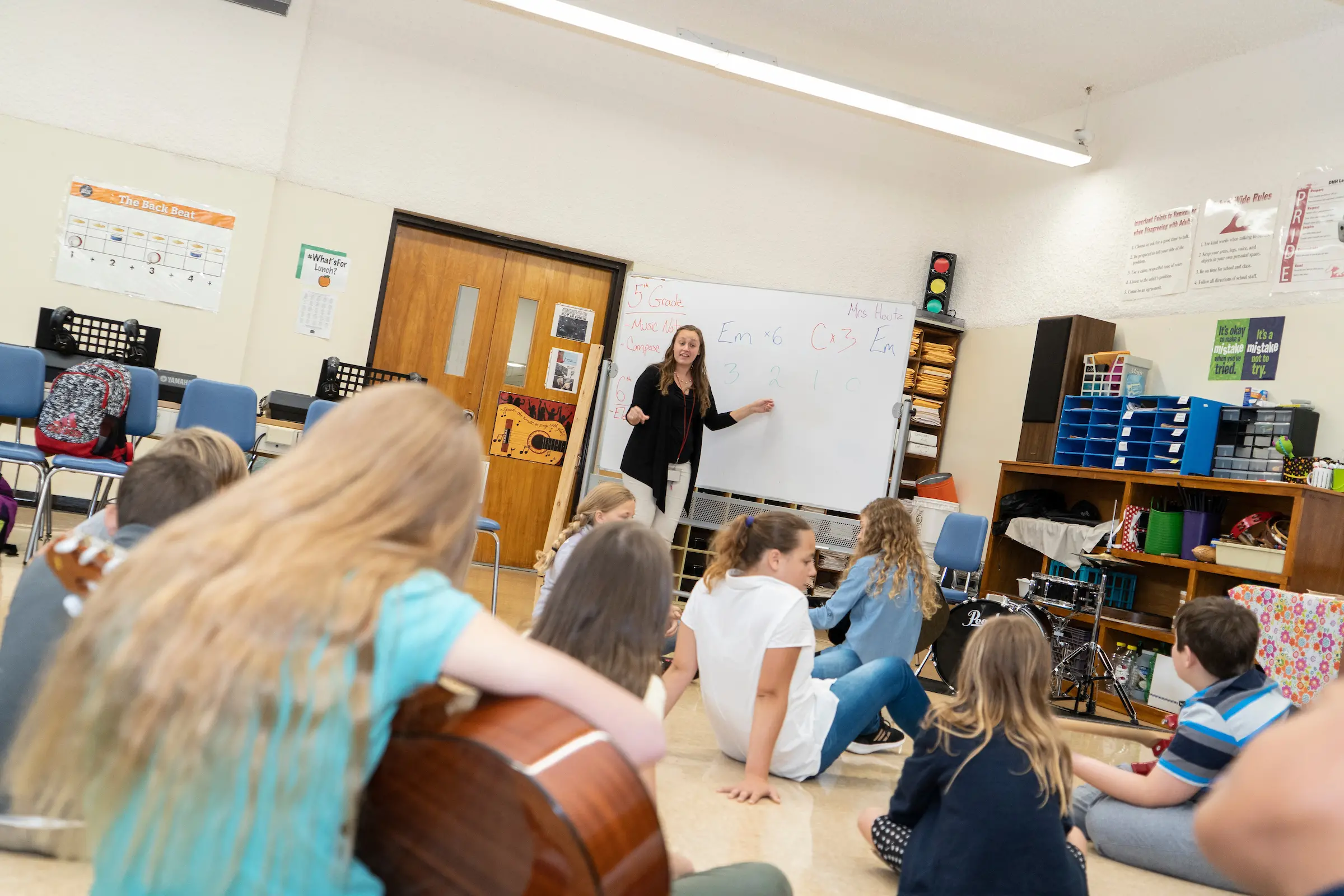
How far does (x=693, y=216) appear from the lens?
6.97 metres

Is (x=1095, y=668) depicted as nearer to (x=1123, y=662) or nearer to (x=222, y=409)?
(x=1123, y=662)

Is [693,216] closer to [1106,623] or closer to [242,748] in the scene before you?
[1106,623]

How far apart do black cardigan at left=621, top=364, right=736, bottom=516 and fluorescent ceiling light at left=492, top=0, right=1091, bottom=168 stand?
1.85m

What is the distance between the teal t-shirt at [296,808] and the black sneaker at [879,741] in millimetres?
2902

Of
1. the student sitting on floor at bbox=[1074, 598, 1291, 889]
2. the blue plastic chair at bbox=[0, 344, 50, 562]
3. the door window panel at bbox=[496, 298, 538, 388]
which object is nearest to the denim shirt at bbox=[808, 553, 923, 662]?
the student sitting on floor at bbox=[1074, 598, 1291, 889]

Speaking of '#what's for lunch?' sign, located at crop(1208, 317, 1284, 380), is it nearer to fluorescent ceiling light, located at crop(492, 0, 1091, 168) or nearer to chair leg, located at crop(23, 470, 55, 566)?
fluorescent ceiling light, located at crop(492, 0, 1091, 168)

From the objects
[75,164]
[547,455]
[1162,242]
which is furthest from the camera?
[547,455]

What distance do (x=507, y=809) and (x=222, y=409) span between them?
4276mm

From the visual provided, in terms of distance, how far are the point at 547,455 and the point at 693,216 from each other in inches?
73.7

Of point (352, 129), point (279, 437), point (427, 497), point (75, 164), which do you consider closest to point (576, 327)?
point (352, 129)

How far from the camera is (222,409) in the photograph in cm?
462

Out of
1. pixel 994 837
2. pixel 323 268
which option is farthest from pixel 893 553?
pixel 323 268

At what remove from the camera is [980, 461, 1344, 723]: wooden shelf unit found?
4.71m

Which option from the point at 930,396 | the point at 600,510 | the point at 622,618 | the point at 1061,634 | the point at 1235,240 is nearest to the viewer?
the point at 622,618
